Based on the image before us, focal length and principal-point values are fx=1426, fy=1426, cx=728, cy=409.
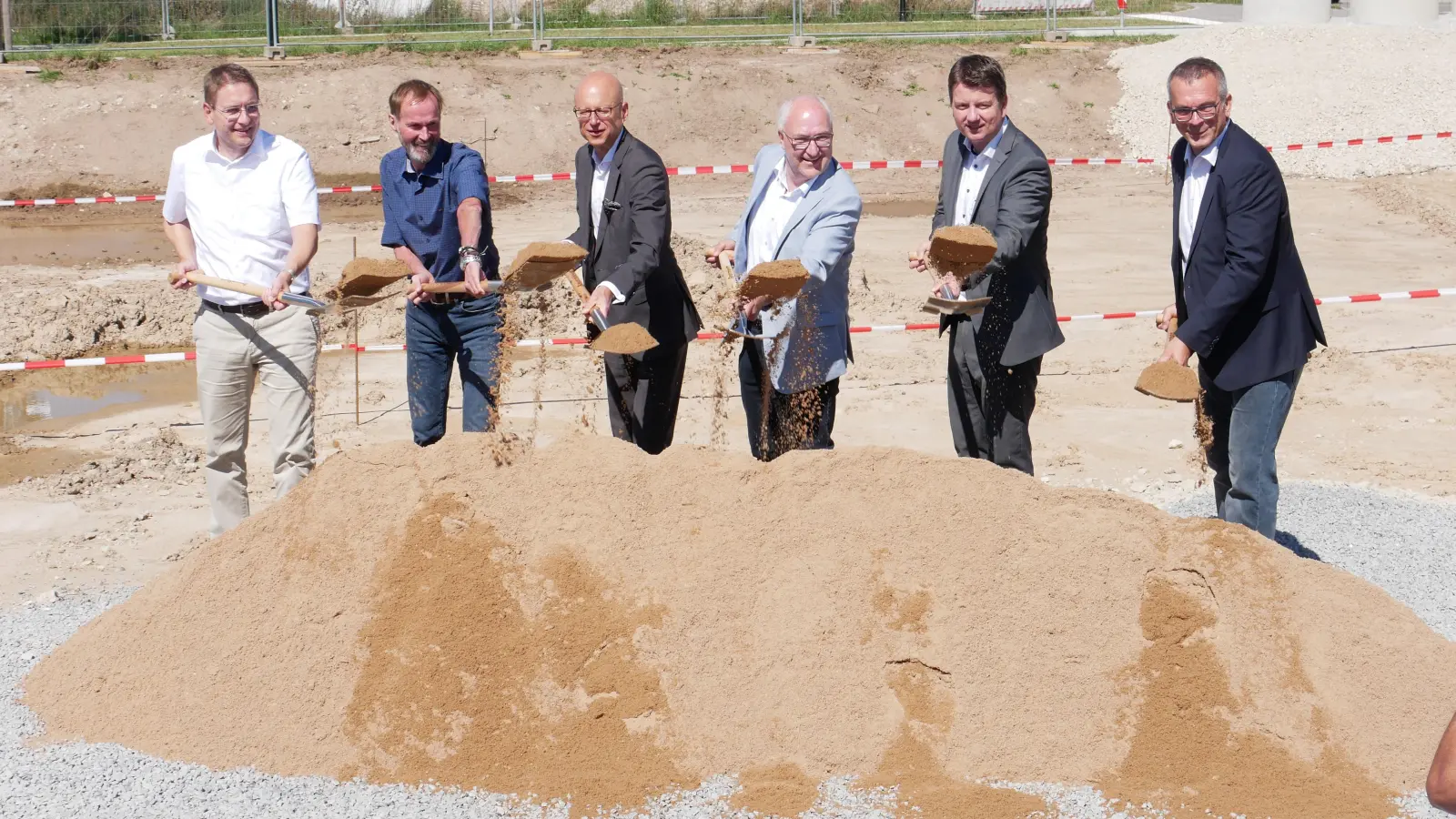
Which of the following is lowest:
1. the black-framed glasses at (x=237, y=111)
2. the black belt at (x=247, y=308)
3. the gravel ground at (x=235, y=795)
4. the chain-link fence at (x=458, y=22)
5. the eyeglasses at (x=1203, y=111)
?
the gravel ground at (x=235, y=795)

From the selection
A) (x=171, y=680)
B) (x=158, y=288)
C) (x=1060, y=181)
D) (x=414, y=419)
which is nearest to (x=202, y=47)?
(x=158, y=288)

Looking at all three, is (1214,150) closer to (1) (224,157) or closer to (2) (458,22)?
(1) (224,157)

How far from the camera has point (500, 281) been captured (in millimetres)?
5758

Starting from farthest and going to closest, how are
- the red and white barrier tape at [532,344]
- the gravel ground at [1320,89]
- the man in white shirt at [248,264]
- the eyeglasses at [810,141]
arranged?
the gravel ground at [1320,89] → the red and white barrier tape at [532,344] → the man in white shirt at [248,264] → the eyeglasses at [810,141]

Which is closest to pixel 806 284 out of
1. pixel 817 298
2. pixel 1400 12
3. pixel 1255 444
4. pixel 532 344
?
pixel 817 298

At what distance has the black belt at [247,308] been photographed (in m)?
5.68

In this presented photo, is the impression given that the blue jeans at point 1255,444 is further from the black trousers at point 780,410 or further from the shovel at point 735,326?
the shovel at point 735,326

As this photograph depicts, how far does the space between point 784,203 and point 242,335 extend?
2.22 metres

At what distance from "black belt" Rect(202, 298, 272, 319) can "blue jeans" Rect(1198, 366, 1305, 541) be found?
Result: 144 inches

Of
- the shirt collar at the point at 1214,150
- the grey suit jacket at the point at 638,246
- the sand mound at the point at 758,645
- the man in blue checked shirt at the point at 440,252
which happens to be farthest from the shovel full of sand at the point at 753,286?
the shirt collar at the point at 1214,150

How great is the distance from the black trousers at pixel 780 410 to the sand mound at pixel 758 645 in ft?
2.54

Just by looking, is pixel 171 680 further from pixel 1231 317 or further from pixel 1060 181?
pixel 1060 181

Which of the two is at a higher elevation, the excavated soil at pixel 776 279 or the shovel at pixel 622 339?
the excavated soil at pixel 776 279

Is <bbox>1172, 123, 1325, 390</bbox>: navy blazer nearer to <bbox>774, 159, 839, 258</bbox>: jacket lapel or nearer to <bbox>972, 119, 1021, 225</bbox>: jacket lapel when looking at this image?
<bbox>972, 119, 1021, 225</bbox>: jacket lapel
